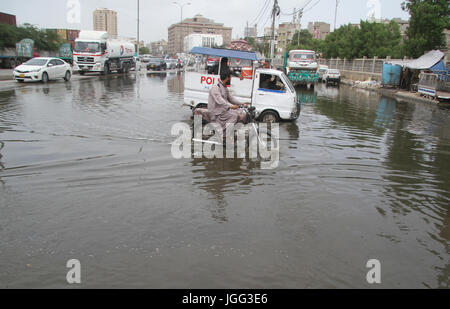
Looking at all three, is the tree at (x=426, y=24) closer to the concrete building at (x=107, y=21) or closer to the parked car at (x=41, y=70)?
the parked car at (x=41, y=70)

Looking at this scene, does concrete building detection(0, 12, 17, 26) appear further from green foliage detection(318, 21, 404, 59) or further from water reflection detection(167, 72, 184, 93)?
green foliage detection(318, 21, 404, 59)

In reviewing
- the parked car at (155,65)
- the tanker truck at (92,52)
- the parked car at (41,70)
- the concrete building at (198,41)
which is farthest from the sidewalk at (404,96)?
the parked car at (155,65)

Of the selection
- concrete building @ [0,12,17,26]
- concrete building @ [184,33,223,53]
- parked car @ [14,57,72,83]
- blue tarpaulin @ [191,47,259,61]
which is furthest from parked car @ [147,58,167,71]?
blue tarpaulin @ [191,47,259,61]

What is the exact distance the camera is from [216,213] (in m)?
4.66

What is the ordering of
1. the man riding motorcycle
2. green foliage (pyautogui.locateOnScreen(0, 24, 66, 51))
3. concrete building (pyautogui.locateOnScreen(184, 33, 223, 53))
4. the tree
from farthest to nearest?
1. green foliage (pyautogui.locateOnScreen(0, 24, 66, 51))
2. the tree
3. concrete building (pyautogui.locateOnScreen(184, 33, 223, 53))
4. the man riding motorcycle

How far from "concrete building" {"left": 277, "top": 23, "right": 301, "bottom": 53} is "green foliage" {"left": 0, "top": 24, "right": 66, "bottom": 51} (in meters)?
82.5

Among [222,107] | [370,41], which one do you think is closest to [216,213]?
[222,107]

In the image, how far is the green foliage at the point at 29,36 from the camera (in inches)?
1488

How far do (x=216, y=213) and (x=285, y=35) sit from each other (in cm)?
12786

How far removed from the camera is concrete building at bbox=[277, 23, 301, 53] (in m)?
119

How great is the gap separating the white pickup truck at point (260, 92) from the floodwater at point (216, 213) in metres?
2.19
